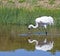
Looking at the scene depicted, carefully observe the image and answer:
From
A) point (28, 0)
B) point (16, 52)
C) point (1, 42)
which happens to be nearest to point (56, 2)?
point (28, 0)

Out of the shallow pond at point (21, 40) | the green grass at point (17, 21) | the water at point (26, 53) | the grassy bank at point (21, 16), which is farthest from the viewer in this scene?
the grassy bank at point (21, 16)

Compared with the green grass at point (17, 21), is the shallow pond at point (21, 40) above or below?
above

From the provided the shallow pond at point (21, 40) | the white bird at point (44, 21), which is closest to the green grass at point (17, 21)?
the shallow pond at point (21, 40)

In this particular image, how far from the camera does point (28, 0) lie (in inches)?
746

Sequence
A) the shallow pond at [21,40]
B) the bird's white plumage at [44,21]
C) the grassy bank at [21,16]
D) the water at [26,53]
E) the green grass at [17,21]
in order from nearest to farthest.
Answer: the water at [26,53]
the shallow pond at [21,40]
the green grass at [17,21]
the bird's white plumage at [44,21]
the grassy bank at [21,16]

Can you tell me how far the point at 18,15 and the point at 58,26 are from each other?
1754mm

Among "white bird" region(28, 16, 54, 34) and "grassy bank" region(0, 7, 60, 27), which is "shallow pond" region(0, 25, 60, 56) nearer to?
"white bird" region(28, 16, 54, 34)

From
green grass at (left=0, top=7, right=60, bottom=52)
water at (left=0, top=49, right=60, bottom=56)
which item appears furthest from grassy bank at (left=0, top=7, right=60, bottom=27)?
water at (left=0, top=49, right=60, bottom=56)

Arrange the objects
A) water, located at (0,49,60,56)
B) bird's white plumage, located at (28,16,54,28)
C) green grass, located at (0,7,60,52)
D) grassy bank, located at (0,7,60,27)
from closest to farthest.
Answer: water, located at (0,49,60,56) → green grass, located at (0,7,60,52) → bird's white plumage, located at (28,16,54,28) → grassy bank, located at (0,7,60,27)

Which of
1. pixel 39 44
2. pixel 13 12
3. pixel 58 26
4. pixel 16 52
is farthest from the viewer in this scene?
pixel 13 12

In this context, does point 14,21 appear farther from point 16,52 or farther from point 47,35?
point 16,52

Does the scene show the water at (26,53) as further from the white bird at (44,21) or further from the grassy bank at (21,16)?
the grassy bank at (21,16)

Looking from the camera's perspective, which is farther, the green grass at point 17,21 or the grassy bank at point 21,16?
the grassy bank at point 21,16

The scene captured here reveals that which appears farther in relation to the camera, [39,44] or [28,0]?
[28,0]
